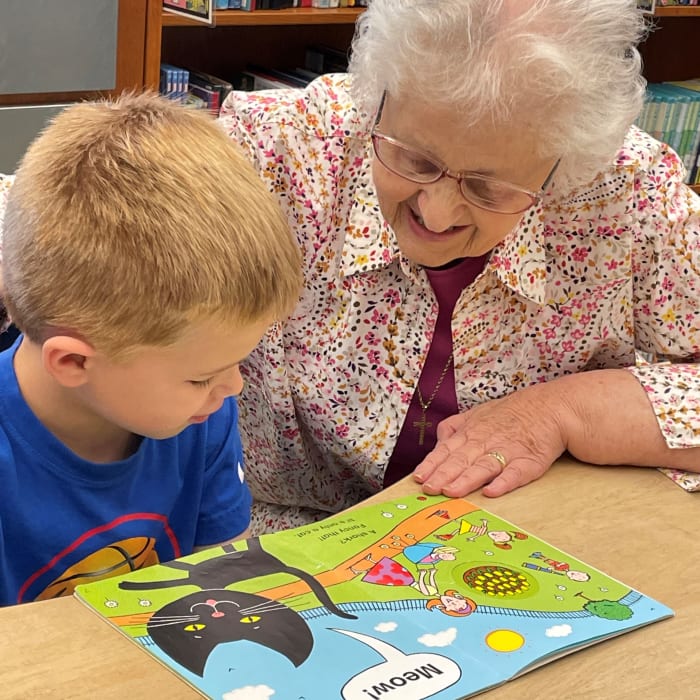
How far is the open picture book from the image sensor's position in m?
0.91

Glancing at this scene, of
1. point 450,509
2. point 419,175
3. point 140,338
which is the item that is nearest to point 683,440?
point 450,509

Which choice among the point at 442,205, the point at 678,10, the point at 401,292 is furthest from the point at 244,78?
the point at 442,205

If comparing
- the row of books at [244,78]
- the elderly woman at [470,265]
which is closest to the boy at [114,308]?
the elderly woman at [470,265]

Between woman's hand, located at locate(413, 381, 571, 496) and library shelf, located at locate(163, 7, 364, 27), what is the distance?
5.01 feet

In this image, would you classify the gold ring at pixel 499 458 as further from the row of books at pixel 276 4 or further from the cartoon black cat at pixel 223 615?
the row of books at pixel 276 4

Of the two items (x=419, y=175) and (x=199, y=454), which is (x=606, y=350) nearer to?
(x=419, y=175)

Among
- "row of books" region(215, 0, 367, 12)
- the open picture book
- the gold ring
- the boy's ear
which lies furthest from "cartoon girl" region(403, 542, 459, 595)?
"row of books" region(215, 0, 367, 12)

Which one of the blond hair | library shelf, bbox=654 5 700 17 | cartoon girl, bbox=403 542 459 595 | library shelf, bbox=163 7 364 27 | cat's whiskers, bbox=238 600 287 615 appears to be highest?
library shelf, bbox=654 5 700 17

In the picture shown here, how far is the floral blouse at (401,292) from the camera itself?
1.52 metres

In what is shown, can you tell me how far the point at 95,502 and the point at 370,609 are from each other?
0.31 metres

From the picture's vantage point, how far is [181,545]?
1.23 meters

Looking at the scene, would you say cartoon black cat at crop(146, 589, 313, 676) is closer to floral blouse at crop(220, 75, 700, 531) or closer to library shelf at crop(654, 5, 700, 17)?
floral blouse at crop(220, 75, 700, 531)

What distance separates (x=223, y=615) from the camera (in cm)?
97

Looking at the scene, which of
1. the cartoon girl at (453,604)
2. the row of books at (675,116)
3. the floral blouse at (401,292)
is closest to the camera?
the cartoon girl at (453,604)
